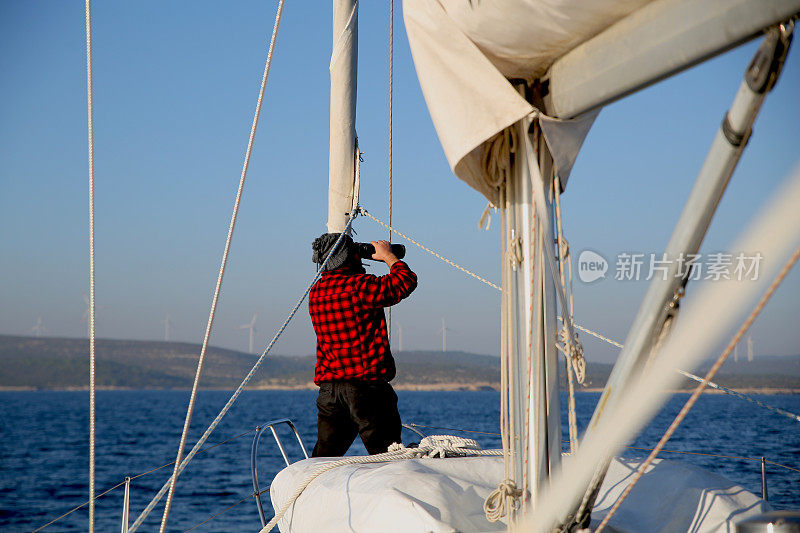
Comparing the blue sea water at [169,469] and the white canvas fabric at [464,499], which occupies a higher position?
the white canvas fabric at [464,499]

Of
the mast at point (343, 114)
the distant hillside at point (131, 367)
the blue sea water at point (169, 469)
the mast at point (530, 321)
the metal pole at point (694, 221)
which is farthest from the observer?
the distant hillside at point (131, 367)

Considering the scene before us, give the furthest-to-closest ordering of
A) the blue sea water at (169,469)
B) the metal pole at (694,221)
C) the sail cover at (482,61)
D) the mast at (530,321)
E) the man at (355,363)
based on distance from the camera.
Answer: the blue sea water at (169,469) < the man at (355,363) < the mast at (530,321) < the sail cover at (482,61) < the metal pole at (694,221)

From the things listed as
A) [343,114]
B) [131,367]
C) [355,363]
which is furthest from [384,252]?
[131,367]

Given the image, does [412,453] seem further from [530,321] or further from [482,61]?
[482,61]

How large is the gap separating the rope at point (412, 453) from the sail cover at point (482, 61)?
1247 mm

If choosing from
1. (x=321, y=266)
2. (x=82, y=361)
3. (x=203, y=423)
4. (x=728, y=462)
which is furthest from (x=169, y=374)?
(x=321, y=266)

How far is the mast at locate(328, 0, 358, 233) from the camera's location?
479 cm

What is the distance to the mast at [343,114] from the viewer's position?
4793mm

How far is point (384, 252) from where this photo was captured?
13.5 feet

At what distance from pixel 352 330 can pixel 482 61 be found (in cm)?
208

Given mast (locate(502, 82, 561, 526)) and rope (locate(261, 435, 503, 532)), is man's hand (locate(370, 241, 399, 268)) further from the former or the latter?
mast (locate(502, 82, 561, 526))

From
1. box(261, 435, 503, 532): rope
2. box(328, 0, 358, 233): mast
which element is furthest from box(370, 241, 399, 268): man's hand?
box(261, 435, 503, 532): rope

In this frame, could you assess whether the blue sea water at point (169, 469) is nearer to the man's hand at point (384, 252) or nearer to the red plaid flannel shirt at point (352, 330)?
the red plaid flannel shirt at point (352, 330)

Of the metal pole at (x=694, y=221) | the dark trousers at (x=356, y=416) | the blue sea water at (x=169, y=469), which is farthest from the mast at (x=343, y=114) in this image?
the metal pole at (x=694, y=221)
